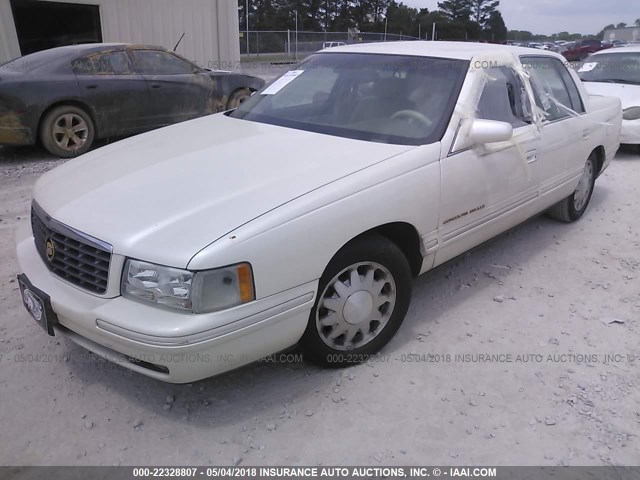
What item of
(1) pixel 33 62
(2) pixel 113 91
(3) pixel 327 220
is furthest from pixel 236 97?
(3) pixel 327 220

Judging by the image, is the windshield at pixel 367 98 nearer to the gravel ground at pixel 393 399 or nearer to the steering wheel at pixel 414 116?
the steering wheel at pixel 414 116

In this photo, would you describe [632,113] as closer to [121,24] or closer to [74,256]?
[74,256]

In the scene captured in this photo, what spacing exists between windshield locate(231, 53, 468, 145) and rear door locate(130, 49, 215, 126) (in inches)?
164

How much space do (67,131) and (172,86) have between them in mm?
1677

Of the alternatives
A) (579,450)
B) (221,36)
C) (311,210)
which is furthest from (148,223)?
(221,36)

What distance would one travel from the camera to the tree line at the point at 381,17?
51.8 meters

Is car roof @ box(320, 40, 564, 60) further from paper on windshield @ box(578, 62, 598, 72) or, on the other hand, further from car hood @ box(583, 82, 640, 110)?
paper on windshield @ box(578, 62, 598, 72)

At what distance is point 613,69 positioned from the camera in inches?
344

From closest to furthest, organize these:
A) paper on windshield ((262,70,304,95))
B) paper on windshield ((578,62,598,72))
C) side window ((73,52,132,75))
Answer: paper on windshield ((262,70,304,95)), side window ((73,52,132,75)), paper on windshield ((578,62,598,72))

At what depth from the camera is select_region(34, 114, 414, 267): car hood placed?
7.48 feet

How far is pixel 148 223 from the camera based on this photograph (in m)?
2.33

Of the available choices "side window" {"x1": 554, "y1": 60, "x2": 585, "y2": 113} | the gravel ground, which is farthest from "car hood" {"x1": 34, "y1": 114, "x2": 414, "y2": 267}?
"side window" {"x1": 554, "y1": 60, "x2": 585, "y2": 113}

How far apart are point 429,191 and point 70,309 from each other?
6.06ft

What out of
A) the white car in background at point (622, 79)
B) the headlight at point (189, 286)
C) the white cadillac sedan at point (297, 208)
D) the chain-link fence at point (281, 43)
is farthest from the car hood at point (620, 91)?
the chain-link fence at point (281, 43)
